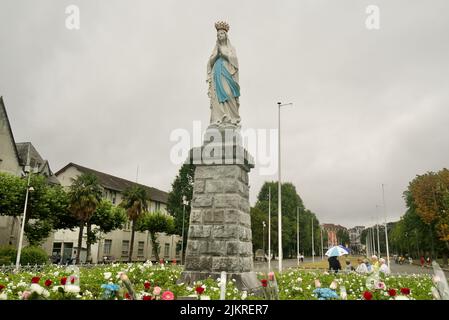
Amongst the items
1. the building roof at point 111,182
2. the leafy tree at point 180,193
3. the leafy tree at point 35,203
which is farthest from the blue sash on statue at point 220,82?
the building roof at point 111,182

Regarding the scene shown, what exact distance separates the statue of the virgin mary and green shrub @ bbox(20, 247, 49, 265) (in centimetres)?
2495

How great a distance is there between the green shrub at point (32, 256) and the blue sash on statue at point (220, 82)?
25.2 metres

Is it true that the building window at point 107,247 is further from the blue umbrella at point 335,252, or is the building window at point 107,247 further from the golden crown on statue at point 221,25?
the golden crown on statue at point 221,25

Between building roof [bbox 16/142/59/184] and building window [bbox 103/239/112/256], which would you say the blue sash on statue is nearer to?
building roof [bbox 16/142/59/184]

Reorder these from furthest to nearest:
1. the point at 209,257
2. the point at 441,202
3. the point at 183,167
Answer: the point at 183,167, the point at 441,202, the point at 209,257

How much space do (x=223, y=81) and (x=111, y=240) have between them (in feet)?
152

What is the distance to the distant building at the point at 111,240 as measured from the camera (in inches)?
1898

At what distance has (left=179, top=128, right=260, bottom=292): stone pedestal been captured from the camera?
8.90 meters

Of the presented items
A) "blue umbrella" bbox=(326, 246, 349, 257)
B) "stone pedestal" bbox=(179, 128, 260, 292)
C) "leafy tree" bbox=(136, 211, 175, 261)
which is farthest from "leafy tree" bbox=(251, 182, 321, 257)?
"stone pedestal" bbox=(179, 128, 260, 292)

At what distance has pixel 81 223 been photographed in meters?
36.8

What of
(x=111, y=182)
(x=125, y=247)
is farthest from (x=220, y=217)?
(x=111, y=182)
